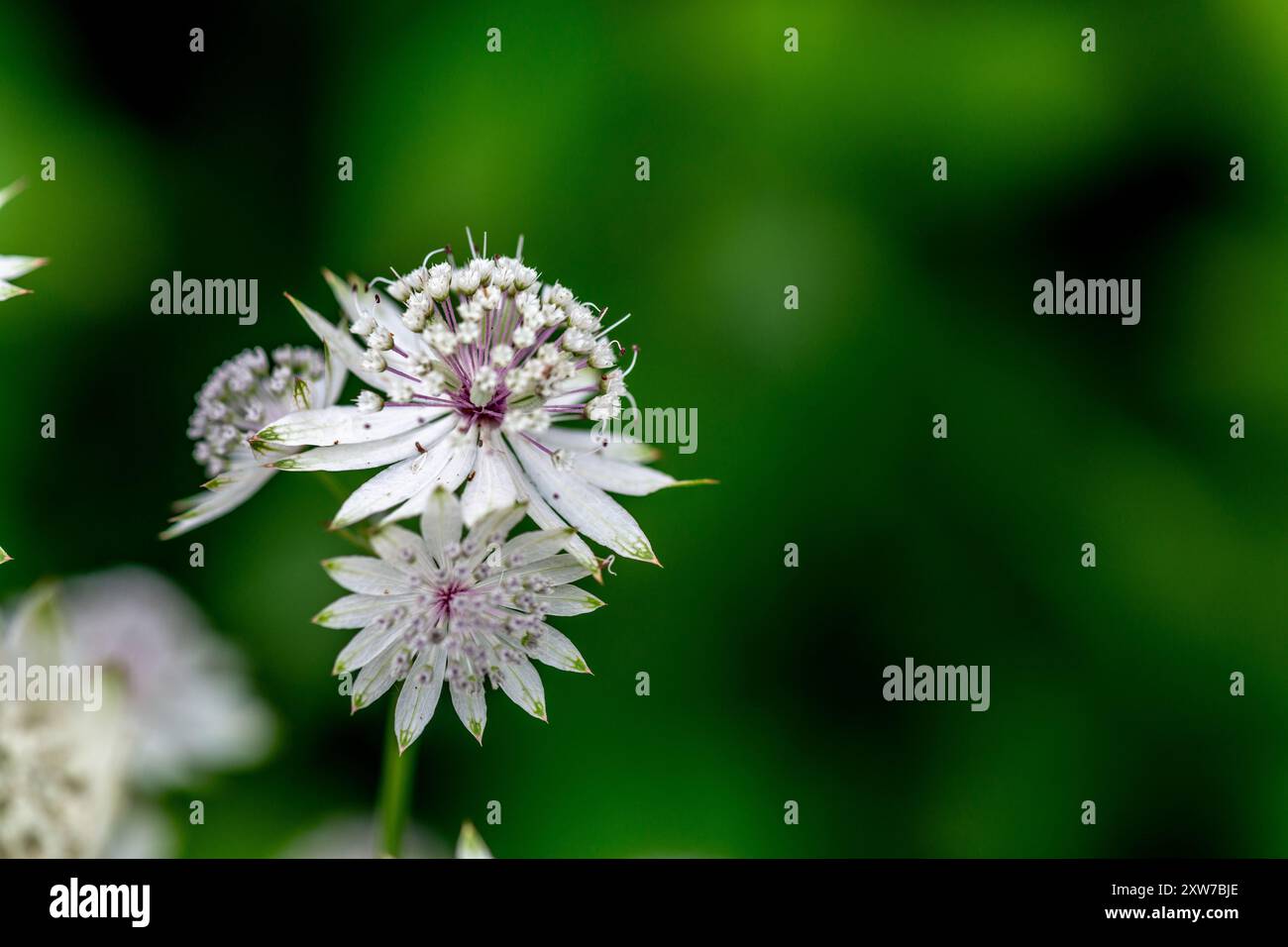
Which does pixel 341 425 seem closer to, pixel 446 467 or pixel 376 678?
pixel 446 467

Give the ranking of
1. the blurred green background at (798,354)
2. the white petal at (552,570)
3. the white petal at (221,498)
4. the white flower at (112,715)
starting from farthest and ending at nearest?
the blurred green background at (798,354) → the white petal at (221,498) → the white petal at (552,570) → the white flower at (112,715)

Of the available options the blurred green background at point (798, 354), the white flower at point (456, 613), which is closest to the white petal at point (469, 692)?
the white flower at point (456, 613)

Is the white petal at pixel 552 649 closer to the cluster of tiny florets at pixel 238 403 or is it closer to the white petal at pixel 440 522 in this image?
the white petal at pixel 440 522

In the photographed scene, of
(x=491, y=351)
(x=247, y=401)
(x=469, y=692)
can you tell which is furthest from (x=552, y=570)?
(x=247, y=401)
